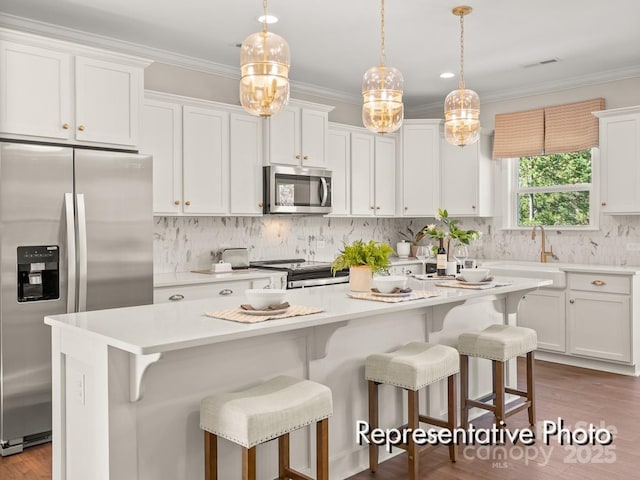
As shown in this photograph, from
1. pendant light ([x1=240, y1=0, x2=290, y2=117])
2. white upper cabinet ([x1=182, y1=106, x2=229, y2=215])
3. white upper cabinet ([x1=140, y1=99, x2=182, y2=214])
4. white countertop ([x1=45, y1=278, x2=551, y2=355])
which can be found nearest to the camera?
white countertop ([x1=45, y1=278, x2=551, y2=355])

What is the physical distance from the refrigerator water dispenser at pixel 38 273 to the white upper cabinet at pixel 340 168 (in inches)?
117

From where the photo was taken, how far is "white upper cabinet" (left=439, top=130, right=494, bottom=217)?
A: 602cm

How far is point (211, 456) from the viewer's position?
2.09 meters

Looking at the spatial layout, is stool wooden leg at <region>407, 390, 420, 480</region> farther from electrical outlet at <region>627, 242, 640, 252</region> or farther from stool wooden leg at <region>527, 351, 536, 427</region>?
electrical outlet at <region>627, 242, 640, 252</region>

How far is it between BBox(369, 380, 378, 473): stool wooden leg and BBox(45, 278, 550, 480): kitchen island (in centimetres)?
Result: 6

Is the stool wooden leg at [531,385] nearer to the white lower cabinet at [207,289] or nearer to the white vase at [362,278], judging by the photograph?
the white vase at [362,278]

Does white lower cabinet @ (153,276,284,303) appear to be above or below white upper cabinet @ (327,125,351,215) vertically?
below

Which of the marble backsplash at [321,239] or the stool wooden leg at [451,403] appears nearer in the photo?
the stool wooden leg at [451,403]

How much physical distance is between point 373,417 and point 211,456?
984mm

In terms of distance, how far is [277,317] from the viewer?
225 centimetres

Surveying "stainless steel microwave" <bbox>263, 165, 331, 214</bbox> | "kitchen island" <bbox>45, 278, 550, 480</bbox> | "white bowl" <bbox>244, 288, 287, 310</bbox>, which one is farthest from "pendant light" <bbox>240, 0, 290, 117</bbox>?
"stainless steel microwave" <bbox>263, 165, 331, 214</bbox>

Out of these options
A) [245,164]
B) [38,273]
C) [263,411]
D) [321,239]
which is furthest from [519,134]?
[263,411]

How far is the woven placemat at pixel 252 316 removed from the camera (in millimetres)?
2213

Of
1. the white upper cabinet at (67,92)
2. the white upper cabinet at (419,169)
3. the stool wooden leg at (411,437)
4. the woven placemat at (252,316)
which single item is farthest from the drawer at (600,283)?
the white upper cabinet at (67,92)
